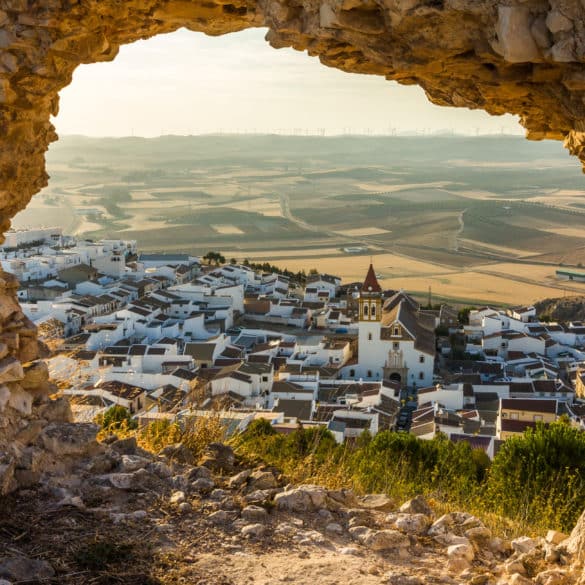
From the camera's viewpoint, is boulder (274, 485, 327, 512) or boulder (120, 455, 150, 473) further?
boulder (120, 455, 150, 473)

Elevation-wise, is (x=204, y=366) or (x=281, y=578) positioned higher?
(x=281, y=578)

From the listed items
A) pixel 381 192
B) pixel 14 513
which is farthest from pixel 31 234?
pixel 381 192

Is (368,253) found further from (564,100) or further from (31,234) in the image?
(564,100)

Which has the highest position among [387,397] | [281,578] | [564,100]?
[564,100]

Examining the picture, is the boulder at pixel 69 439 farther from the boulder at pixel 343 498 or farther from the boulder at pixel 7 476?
the boulder at pixel 343 498

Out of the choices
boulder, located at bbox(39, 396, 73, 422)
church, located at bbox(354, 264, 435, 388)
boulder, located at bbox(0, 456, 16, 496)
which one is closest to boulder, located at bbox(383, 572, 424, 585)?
boulder, located at bbox(0, 456, 16, 496)

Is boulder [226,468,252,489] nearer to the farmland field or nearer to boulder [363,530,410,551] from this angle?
boulder [363,530,410,551]

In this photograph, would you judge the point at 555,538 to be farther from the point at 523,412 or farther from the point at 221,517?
the point at 523,412
